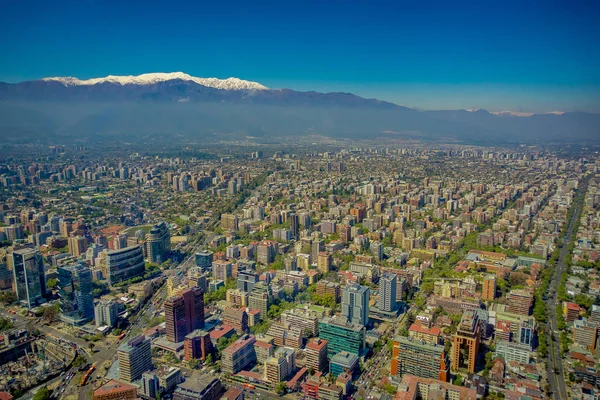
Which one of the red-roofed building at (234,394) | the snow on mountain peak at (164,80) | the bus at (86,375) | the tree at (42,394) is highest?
the snow on mountain peak at (164,80)

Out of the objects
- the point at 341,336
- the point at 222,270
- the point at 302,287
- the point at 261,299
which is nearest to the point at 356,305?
the point at 341,336

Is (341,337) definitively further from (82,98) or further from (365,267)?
(82,98)

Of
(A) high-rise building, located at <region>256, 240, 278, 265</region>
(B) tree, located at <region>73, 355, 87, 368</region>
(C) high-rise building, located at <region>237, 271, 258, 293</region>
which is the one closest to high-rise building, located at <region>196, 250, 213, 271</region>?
(A) high-rise building, located at <region>256, 240, 278, 265</region>

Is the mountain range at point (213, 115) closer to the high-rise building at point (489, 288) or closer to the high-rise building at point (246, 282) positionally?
the high-rise building at point (489, 288)

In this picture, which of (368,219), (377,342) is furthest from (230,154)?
(377,342)

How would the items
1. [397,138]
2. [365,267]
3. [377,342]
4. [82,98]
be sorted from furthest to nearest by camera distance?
1. [397,138]
2. [82,98]
3. [365,267]
4. [377,342]

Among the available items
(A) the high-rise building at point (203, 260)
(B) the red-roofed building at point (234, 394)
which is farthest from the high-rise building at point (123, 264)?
(B) the red-roofed building at point (234, 394)
